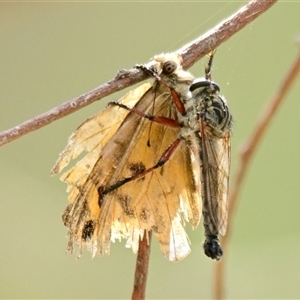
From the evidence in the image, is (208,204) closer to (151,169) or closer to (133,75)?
(151,169)

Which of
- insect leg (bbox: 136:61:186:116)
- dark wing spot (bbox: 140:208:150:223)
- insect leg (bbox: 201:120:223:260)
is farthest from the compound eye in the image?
dark wing spot (bbox: 140:208:150:223)

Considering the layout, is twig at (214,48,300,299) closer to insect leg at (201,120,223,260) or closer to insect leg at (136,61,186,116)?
insect leg at (201,120,223,260)

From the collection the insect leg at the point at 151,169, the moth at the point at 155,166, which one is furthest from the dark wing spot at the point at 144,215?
the insect leg at the point at 151,169

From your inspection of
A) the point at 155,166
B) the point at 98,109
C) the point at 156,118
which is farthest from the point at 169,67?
the point at 98,109

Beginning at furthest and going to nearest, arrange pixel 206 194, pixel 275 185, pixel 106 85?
pixel 275 185, pixel 206 194, pixel 106 85

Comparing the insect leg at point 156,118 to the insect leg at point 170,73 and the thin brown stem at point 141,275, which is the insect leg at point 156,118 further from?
the thin brown stem at point 141,275

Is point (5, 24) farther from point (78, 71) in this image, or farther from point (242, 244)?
point (242, 244)

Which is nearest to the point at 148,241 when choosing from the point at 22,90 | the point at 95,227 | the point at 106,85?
the point at 95,227
